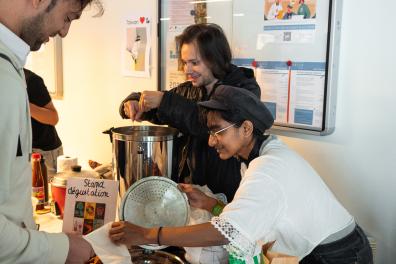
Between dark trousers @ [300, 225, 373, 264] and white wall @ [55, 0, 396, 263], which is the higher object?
white wall @ [55, 0, 396, 263]

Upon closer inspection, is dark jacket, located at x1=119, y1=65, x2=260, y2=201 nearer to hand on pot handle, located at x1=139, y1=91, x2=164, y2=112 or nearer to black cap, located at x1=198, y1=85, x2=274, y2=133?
hand on pot handle, located at x1=139, y1=91, x2=164, y2=112

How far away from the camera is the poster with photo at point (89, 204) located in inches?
50.4

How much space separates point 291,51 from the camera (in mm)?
1704

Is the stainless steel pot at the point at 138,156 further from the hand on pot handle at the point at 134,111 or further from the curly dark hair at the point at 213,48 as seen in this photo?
the curly dark hair at the point at 213,48

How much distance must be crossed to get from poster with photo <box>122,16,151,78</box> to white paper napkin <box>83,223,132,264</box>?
135 centimetres

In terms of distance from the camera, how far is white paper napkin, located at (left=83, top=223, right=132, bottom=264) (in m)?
1.09

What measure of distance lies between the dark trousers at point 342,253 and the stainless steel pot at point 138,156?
559 millimetres

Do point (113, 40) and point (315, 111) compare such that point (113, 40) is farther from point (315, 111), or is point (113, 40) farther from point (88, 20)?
point (315, 111)

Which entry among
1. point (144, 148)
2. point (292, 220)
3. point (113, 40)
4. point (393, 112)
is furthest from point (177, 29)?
point (292, 220)

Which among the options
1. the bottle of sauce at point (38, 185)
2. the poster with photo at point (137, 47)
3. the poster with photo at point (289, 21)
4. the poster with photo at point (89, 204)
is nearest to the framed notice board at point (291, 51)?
the poster with photo at point (289, 21)

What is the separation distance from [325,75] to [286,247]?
0.73 metres

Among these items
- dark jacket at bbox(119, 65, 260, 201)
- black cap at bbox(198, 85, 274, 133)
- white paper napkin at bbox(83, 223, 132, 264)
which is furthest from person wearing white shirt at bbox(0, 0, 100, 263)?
dark jacket at bbox(119, 65, 260, 201)

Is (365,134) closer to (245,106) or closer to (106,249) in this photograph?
(245,106)

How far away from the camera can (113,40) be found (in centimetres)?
251
